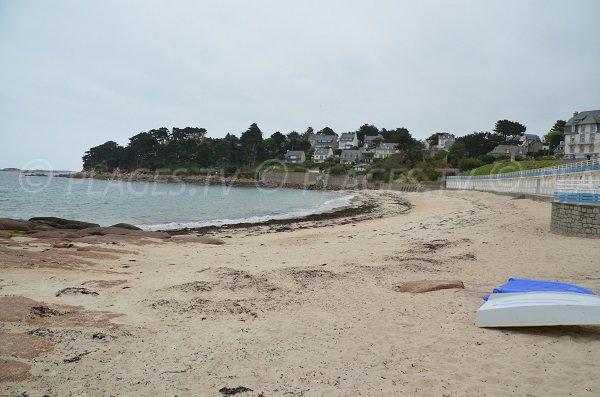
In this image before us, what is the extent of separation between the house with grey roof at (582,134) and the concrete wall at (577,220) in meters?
59.8

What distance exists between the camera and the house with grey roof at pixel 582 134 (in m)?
61.4

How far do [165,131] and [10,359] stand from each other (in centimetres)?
12891

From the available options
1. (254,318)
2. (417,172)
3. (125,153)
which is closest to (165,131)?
(125,153)

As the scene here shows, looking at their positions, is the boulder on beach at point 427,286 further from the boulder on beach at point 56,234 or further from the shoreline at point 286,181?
the shoreline at point 286,181

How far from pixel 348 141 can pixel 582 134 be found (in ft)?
246

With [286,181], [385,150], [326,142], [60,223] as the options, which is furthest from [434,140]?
[60,223]

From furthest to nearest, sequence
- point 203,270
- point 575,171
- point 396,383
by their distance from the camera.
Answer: point 575,171
point 203,270
point 396,383

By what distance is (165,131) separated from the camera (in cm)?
12369

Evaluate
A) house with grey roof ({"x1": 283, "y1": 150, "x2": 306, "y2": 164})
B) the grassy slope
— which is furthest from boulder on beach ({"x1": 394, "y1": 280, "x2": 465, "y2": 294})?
house with grey roof ({"x1": 283, "y1": 150, "x2": 306, "y2": 164})

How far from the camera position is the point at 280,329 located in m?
5.71

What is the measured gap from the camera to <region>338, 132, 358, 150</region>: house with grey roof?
427 ft

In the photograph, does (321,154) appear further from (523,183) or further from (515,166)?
(523,183)

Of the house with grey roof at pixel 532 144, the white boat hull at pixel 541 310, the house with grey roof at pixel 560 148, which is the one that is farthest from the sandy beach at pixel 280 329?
the house with grey roof at pixel 560 148

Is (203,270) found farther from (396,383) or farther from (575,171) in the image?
(575,171)
